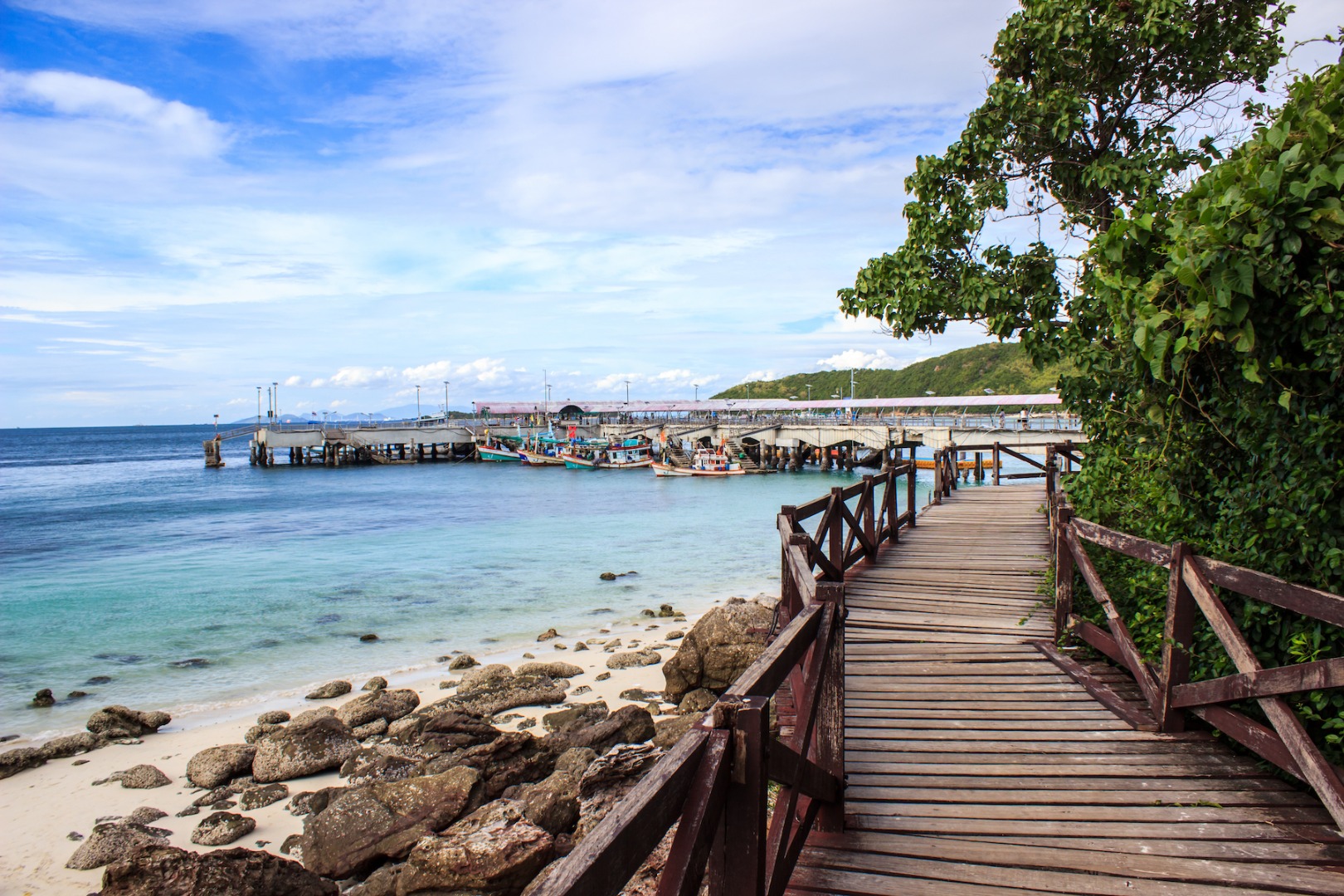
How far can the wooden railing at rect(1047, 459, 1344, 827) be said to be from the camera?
3500 millimetres

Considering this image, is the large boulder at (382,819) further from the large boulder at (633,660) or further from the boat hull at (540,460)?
the boat hull at (540,460)

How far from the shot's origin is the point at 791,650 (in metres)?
3.36

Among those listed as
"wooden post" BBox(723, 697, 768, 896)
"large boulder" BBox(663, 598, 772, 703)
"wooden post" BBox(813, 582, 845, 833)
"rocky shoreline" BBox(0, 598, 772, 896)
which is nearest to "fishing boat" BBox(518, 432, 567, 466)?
"rocky shoreline" BBox(0, 598, 772, 896)

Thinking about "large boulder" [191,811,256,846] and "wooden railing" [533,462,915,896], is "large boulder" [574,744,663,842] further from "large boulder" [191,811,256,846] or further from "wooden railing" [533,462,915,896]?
"large boulder" [191,811,256,846]

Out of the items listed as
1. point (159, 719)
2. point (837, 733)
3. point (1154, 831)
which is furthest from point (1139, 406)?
point (159, 719)

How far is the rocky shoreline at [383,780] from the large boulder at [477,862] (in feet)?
0.05

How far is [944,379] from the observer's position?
13900cm

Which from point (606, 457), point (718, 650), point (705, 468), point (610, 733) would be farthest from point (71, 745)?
point (606, 457)

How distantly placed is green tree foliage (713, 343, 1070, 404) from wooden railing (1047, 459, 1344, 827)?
3672 inches

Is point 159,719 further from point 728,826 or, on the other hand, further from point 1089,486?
point 1089,486

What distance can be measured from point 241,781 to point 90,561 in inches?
910

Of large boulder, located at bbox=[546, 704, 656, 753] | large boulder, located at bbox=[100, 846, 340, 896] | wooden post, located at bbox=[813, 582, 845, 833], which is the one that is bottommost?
large boulder, located at bbox=[546, 704, 656, 753]

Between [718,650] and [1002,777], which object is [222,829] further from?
[1002,777]

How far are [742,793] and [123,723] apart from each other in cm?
1246
